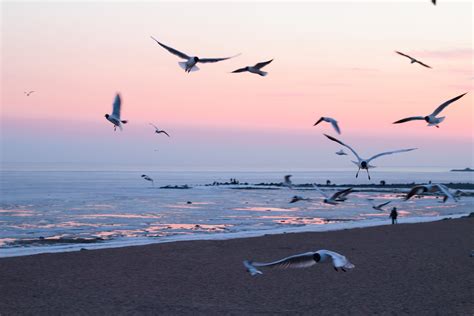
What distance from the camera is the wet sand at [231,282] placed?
14695mm

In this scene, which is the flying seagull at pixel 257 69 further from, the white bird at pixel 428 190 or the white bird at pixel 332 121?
the white bird at pixel 428 190

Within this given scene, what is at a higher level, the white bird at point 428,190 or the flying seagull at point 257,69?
the flying seagull at point 257,69

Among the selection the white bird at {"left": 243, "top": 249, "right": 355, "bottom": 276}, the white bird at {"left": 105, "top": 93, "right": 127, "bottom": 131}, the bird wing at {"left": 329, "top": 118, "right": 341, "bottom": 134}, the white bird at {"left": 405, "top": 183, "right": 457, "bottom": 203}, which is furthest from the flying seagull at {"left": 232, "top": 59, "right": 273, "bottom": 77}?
the white bird at {"left": 243, "top": 249, "right": 355, "bottom": 276}

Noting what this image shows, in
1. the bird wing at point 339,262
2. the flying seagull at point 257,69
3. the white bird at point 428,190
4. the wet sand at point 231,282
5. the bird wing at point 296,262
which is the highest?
the flying seagull at point 257,69

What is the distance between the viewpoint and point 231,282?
17.9 meters

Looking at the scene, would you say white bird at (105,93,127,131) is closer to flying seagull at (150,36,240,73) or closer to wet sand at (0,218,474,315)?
flying seagull at (150,36,240,73)

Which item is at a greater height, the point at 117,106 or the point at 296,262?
the point at 117,106

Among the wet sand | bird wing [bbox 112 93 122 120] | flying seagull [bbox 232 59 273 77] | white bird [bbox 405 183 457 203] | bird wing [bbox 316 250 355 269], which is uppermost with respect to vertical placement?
flying seagull [bbox 232 59 273 77]

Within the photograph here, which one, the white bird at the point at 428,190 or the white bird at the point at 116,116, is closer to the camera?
the white bird at the point at 428,190

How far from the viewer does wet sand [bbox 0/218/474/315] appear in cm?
1470

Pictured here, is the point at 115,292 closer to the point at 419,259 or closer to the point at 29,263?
the point at 29,263

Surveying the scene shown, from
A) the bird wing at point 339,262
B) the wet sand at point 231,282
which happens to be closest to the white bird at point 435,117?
the bird wing at point 339,262

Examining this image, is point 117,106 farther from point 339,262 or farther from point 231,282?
point 231,282

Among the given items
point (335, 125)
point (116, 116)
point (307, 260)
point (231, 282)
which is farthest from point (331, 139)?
point (231, 282)
